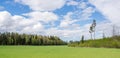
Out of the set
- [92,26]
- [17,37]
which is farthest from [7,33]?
[92,26]

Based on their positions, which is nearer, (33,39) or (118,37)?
(118,37)

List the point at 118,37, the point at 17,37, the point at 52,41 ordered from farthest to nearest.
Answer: the point at 52,41, the point at 17,37, the point at 118,37

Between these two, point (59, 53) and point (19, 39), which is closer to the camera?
point (59, 53)

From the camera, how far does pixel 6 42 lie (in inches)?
2350

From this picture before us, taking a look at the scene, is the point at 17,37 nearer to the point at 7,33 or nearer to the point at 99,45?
the point at 7,33

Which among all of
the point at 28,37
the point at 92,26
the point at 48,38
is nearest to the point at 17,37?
the point at 28,37

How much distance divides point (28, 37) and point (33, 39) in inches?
62.0

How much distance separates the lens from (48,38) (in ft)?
243

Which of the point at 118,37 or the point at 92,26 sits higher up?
the point at 92,26

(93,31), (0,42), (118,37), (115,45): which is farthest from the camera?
(0,42)

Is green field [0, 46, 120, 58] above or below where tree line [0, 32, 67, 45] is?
below

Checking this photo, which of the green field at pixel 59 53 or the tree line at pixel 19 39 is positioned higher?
the tree line at pixel 19 39

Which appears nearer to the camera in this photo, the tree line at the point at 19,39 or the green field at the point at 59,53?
the green field at the point at 59,53

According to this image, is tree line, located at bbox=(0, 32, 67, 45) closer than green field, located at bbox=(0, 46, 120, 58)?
No
